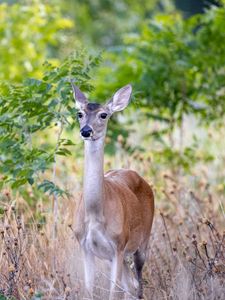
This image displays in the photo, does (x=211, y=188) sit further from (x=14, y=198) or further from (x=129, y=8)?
(x=129, y=8)

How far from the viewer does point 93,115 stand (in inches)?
260

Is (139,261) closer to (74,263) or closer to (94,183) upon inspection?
(74,263)

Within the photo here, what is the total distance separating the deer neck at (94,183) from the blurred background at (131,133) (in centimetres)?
56

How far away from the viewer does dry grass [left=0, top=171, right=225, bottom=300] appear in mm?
6513

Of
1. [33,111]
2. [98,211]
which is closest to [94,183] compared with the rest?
[98,211]

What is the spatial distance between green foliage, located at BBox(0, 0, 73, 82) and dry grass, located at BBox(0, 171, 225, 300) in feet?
15.3

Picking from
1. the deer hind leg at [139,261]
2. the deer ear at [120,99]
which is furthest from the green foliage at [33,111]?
the deer hind leg at [139,261]

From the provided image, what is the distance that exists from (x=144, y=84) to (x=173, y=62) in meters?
0.47

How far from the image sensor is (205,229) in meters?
8.37

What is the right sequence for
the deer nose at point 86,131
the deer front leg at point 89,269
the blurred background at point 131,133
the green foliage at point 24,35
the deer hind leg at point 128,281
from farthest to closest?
the green foliage at point 24,35
the blurred background at point 131,133
the deer hind leg at point 128,281
the deer front leg at point 89,269
the deer nose at point 86,131

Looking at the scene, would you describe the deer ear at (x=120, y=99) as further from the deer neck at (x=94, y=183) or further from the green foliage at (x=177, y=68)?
the green foliage at (x=177, y=68)

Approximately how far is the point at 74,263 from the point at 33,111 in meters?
1.32

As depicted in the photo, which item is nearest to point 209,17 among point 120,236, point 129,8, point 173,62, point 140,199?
point 173,62

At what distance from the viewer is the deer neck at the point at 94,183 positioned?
6559mm
